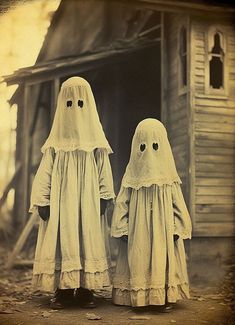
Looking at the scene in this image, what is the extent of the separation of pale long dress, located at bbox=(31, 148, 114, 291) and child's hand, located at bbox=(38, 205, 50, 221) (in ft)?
0.10

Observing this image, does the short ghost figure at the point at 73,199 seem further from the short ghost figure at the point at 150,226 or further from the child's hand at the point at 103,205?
the short ghost figure at the point at 150,226

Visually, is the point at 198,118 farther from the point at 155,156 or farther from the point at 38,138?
the point at 38,138

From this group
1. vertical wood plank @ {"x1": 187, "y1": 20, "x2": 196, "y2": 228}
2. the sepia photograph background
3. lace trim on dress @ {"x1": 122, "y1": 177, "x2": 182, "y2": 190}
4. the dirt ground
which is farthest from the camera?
vertical wood plank @ {"x1": 187, "y1": 20, "x2": 196, "y2": 228}

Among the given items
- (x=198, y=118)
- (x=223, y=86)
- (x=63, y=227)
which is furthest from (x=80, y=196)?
(x=223, y=86)

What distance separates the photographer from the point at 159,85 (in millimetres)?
3369

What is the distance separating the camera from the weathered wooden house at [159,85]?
126 inches

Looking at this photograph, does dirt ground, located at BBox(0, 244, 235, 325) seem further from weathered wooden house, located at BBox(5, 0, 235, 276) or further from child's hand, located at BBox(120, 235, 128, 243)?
child's hand, located at BBox(120, 235, 128, 243)

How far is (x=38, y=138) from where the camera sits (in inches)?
124

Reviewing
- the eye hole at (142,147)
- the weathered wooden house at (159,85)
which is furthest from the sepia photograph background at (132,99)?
the eye hole at (142,147)

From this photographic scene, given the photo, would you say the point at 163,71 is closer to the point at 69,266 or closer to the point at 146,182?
the point at 146,182

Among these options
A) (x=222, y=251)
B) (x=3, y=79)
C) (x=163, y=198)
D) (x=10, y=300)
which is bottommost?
(x=10, y=300)

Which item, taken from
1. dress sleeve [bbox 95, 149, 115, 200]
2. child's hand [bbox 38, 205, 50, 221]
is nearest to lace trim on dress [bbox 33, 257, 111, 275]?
child's hand [bbox 38, 205, 50, 221]

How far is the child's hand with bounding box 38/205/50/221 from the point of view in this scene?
9.93ft

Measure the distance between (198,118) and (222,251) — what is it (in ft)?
2.90
